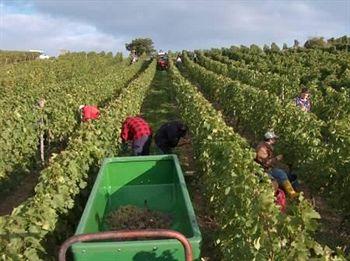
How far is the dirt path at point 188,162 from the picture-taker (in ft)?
24.8

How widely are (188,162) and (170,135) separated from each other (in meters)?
2.00

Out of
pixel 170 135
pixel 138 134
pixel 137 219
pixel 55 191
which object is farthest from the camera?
pixel 170 135

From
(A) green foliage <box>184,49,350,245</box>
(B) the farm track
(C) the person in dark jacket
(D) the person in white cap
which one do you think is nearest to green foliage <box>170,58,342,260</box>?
(D) the person in white cap

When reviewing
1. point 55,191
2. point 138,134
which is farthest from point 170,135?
point 55,191

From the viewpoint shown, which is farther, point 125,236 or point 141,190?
point 141,190

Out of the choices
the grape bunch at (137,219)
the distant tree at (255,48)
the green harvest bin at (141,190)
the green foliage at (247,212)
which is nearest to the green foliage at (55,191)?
the green harvest bin at (141,190)

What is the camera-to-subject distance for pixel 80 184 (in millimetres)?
7457

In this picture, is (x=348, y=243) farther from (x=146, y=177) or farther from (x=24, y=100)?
(x=24, y=100)

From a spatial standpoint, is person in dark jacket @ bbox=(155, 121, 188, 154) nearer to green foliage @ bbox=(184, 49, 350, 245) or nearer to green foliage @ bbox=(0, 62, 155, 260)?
green foliage @ bbox=(0, 62, 155, 260)

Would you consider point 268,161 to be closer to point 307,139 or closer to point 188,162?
point 307,139

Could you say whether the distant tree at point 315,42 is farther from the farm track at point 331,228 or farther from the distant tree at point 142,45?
the farm track at point 331,228

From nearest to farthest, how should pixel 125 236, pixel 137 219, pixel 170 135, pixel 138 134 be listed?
pixel 125 236 → pixel 137 219 → pixel 138 134 → pixel 170 135

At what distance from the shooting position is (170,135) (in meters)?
10.3

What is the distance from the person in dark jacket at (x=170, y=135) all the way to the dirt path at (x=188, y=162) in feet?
2.15
